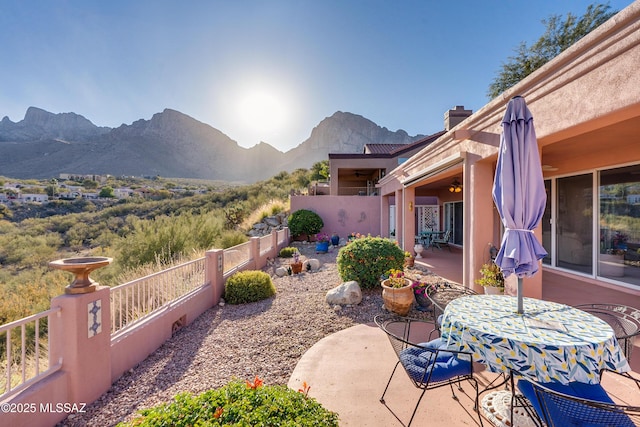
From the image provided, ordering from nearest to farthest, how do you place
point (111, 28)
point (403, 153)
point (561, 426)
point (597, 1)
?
point (561, 426), point (111, 28), point (597, 1), point (403, 153)

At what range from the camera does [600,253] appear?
5.71m

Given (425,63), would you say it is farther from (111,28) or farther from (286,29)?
(111,28)

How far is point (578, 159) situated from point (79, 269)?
8.95 metres

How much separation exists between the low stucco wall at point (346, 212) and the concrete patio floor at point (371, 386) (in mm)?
12358

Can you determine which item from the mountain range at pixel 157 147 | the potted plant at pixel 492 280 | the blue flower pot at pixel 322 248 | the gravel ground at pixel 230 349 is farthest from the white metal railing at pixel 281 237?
the mountain range at pixel 157 147

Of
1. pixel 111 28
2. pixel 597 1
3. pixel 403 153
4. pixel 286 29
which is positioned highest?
pixel 597 1

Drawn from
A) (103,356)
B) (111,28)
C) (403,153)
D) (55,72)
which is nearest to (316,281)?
(103,356)

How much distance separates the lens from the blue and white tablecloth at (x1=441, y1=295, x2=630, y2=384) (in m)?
1.80

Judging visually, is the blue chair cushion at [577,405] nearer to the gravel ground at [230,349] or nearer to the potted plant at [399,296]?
the gravel ground at [230,349]

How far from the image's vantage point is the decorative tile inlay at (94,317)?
2785mm

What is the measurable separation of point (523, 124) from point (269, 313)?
479 cm

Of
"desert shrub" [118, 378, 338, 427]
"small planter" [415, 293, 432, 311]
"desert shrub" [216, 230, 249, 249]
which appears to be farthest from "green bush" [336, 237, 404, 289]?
"desert shrub" [216, 230, 249, 249]

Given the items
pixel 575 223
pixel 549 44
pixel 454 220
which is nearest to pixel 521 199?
pixel 575 223

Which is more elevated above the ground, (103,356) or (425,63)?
(425,63)
